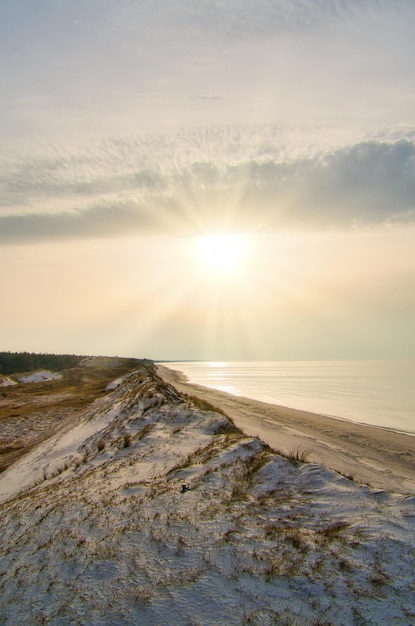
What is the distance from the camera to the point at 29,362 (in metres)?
134

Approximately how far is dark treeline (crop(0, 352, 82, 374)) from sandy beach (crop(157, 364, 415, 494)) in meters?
109

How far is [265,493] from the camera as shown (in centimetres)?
842

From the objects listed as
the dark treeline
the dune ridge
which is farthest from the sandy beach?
the dark treeline

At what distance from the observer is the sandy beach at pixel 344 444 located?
18.2 meters

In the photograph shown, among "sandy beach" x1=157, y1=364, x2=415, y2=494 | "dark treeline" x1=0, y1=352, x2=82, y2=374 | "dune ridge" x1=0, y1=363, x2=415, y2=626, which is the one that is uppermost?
"dark treeline" x1=0, y1=352, x2=82, y2=374

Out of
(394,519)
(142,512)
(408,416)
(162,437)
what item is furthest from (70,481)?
(408,416)

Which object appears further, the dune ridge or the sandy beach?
the sandy beach

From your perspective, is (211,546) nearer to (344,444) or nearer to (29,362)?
(344,444)

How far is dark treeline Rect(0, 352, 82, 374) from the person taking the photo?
127 meters

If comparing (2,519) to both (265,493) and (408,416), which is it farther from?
(408,416)

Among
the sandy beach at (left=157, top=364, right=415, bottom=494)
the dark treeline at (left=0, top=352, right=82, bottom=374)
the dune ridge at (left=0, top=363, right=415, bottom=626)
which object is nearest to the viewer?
the dune ridge at (left=0, top=363, right=415, bottom=626)

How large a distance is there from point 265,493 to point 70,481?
565cm

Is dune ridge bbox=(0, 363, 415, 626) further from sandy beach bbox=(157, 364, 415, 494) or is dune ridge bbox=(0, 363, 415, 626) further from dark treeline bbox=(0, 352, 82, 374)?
dark treeline bbox=(0, 352, 82, 374)

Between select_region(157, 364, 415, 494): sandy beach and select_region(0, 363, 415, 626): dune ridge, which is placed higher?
select_region(0, 363, 415, 626): dune ridge
